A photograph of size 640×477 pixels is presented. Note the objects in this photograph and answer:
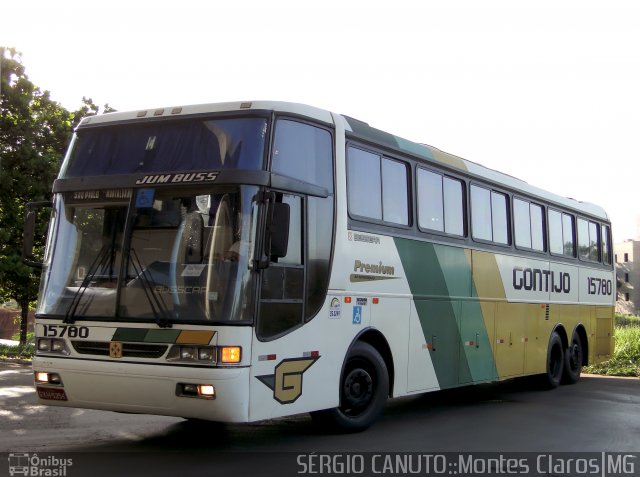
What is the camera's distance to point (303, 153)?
332 inches

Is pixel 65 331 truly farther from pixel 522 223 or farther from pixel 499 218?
pixel 522 223

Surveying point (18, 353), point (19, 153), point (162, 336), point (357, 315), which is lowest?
point (18, 353)

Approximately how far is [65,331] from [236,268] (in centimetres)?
189

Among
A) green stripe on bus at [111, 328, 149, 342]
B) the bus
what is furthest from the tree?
green stripe on bus at [111, 328, 149, 342]

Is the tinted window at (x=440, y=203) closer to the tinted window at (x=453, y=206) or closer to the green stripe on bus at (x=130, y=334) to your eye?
the tinted window at (x=453, y=206)

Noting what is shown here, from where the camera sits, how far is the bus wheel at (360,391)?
8.86 metres

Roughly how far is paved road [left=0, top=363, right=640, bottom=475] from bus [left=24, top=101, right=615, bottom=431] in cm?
51

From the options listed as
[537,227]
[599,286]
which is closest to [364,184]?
[537,227]

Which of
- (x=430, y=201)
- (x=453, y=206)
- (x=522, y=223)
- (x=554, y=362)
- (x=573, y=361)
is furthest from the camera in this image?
(x=573, y=361)

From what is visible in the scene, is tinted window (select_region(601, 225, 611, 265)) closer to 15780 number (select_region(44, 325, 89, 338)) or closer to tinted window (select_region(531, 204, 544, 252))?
tinted window (select_region(531, 204, 544, 252))

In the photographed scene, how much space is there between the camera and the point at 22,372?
17.3 m

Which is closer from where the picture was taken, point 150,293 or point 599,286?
point 150,293

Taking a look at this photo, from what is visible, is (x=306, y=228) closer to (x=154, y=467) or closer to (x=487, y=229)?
(x=154, y=467)

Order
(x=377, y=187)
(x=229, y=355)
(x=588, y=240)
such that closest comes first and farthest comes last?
(x=229, y=355) < (x=377, y=187) < (x=588, y=240)
